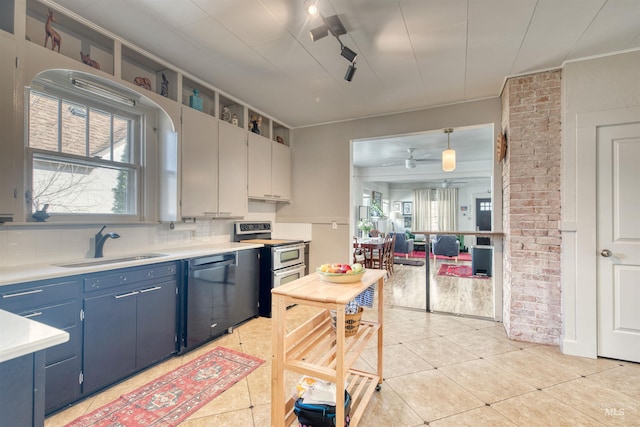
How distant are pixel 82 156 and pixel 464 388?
3.43 meters

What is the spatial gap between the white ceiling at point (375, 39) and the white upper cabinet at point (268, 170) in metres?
0.78

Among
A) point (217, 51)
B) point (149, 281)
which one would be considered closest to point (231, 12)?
point (217, 51)

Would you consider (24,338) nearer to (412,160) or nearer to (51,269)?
(51,269)

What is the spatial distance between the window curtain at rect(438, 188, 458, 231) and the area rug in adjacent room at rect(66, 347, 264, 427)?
995cm

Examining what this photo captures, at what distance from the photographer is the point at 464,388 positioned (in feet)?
6.93

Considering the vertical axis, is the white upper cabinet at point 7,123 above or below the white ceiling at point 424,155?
below

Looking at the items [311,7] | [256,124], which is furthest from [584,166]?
[256,124]

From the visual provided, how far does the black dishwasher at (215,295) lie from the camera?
2.59 m

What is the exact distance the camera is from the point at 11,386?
2.56 feet

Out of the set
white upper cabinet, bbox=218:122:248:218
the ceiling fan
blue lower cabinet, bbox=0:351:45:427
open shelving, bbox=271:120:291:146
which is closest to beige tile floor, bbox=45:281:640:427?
blue lower cabinet, bbox=0:351:45:427

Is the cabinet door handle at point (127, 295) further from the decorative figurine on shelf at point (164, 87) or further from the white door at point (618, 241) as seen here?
the white door at point (618, 241)

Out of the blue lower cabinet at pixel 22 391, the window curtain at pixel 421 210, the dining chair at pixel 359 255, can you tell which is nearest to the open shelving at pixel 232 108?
the blue lower cabinet at pixel 22 391

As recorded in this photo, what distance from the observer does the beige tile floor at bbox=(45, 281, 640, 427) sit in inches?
71.1

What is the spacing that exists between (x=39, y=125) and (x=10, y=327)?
1894mm
